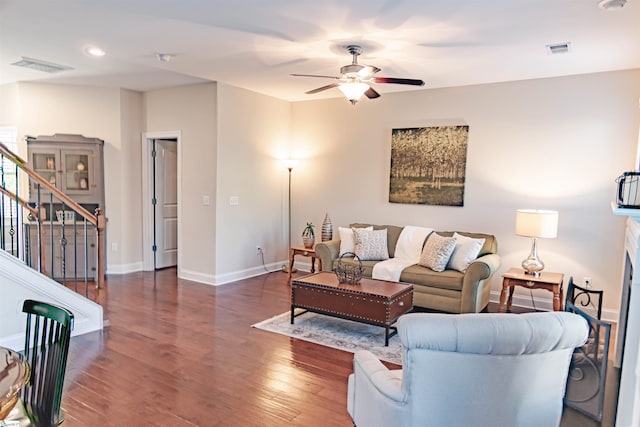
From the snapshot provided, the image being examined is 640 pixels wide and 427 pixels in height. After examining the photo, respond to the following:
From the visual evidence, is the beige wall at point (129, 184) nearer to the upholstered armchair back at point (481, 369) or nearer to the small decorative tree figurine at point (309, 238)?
the small decorative tree figurine at point (309, 238)

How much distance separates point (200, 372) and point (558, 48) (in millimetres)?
4193

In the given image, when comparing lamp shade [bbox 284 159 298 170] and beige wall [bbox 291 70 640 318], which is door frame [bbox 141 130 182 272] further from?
beige wall [bbox 291 70 640 318]

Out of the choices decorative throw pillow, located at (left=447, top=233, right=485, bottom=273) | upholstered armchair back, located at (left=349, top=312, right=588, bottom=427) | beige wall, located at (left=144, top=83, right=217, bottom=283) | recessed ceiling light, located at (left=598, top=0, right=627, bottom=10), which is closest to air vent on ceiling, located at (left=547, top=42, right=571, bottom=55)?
recessed ceiling light, located at (left=598, top=0, right=627, bottom=10)

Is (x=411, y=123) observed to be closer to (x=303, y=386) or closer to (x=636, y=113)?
(x=636, y=113)

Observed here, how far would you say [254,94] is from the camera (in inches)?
250

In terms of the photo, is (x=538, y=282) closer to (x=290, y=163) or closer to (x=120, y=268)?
(x=290, y=163)

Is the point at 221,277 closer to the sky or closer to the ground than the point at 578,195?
closer to the ground

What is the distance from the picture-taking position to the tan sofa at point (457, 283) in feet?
14.8

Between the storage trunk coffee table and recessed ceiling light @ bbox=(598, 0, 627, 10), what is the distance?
270 centimetres

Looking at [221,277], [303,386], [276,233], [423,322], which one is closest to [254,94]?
[276,233]

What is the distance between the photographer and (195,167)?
6.11m

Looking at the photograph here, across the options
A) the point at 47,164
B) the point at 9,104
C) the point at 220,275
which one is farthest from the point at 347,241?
the point at 9,104

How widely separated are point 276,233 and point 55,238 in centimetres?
312

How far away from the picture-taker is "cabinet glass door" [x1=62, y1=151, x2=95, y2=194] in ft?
20.1
